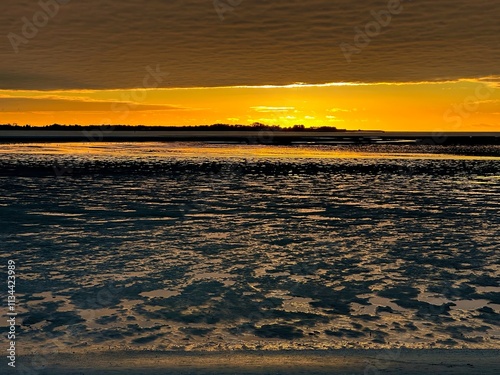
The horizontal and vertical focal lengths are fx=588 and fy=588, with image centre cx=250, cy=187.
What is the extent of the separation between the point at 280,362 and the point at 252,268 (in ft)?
17.2

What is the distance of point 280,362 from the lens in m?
7.39

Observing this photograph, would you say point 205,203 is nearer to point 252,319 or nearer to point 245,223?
point 245,223

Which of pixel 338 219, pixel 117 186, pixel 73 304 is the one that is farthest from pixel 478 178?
pixel 73 304

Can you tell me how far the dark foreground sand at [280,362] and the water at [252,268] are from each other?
1.26 feet

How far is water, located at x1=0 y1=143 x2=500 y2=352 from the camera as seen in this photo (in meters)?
8.73

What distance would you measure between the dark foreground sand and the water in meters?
0.39

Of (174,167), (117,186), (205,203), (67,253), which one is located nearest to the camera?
(67,253)

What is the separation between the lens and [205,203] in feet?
75.7

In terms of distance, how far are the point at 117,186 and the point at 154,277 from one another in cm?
1781

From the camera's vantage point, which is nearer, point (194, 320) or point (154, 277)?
point (194, 320)

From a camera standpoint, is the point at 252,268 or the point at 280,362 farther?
the point at 252,268

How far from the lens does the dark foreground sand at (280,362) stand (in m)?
7.07

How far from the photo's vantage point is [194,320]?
9281 millimetres

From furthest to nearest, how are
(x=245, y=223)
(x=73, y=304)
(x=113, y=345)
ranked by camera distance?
(x=245, y=223)
(x=73, y=304)
(x=113, y=345)
